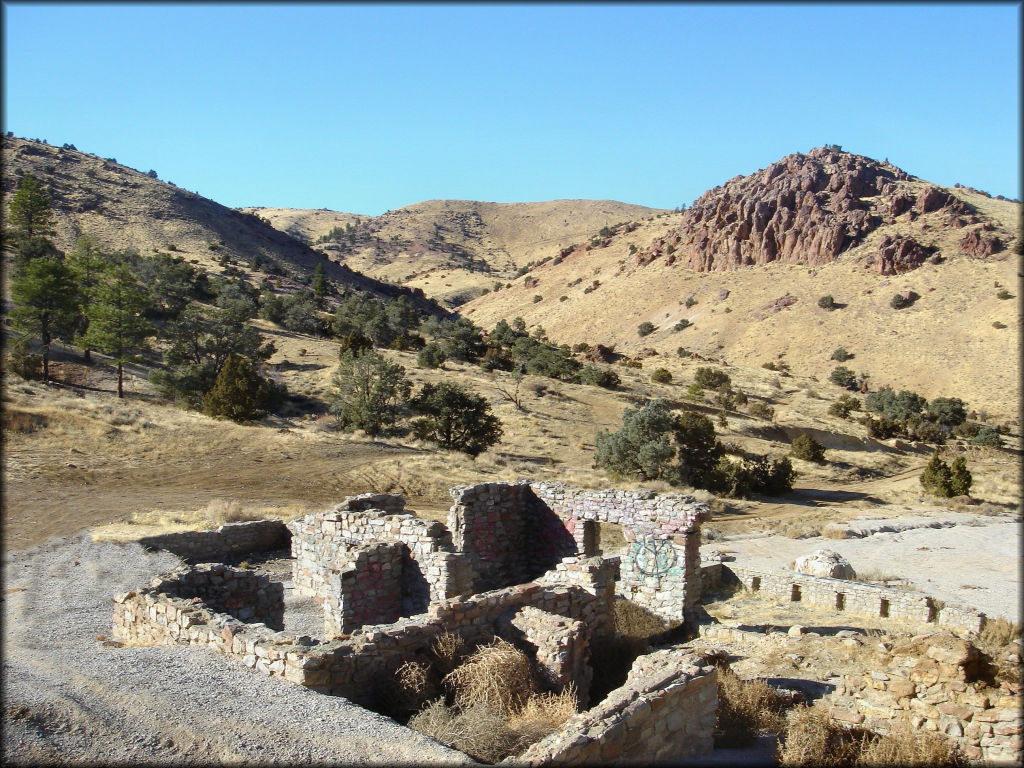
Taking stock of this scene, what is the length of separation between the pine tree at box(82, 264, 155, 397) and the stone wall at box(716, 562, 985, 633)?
2996 cm

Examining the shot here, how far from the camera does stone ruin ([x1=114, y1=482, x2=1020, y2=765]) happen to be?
257 inches

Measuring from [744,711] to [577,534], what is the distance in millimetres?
5576

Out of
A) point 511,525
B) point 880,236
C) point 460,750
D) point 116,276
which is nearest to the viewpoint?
point 460,750

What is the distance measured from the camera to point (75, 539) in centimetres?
1669

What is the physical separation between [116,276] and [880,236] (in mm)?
78602

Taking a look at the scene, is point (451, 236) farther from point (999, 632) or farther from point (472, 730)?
point (472, 730)

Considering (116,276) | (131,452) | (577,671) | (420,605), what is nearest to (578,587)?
(577,671)

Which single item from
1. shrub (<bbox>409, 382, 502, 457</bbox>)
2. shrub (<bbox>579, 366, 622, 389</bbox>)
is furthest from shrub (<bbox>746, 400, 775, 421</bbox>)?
shrub (<bbox>409, 382, 502, 457</bbox>)

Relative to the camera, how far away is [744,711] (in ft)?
25.8

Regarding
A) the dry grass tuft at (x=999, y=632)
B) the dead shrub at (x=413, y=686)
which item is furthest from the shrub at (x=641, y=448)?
the dead shrub at (x=413, y=686)

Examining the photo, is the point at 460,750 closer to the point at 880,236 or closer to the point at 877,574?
the point at 877,574

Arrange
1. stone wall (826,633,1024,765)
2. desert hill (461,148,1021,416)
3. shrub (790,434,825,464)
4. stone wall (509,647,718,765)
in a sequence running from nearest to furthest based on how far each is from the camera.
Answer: stone wall (509,647,718,765)
stone wall (826,633,1024,765)
shrub (790,434,825,464)
desert hill (461,148,1021,416)

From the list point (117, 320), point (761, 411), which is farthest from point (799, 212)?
point (117, 320)

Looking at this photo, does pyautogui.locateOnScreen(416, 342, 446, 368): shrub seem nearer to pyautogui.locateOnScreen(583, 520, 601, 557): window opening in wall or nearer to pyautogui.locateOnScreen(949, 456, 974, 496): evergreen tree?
pyautogui.locateOnScreen(949, 456, 974, 496): evergreen tree
